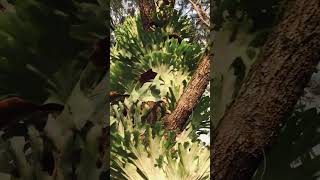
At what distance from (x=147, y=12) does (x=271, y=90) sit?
159 cm

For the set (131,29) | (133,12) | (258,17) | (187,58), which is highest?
(133,12)

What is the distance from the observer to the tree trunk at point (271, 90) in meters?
1.01

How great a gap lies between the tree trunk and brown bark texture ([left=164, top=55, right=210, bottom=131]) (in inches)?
35.1

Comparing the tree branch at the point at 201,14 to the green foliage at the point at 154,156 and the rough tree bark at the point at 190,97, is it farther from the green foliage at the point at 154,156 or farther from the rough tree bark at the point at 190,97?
the green foliage at the point at 154,156

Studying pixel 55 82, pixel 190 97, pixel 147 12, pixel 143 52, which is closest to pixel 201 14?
pixel 147 12

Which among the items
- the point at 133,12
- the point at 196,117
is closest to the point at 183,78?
the point at 196,117

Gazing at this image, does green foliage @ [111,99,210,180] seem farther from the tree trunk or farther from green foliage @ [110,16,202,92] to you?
green foliage @ [110,16,202,92]

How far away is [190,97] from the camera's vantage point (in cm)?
205

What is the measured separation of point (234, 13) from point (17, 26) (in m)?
0.71

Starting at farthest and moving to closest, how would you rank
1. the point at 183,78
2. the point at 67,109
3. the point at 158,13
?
Result: the point at 158,13 → the point at 183,78 → the point at 67,109

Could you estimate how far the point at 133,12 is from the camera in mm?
2779

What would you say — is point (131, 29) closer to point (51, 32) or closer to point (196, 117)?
point (196, 117)

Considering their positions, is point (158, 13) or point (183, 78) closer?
point (183, 78)

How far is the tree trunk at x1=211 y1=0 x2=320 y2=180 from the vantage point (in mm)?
1006
